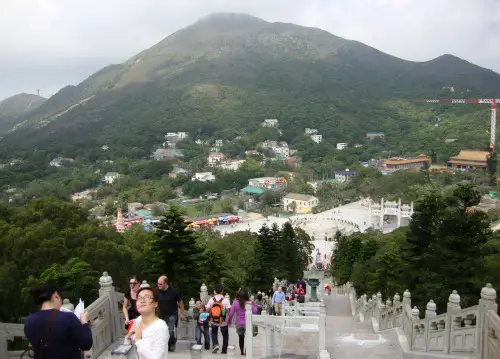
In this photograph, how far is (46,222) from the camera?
1349 centimetres

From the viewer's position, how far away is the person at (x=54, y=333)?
10.3ft

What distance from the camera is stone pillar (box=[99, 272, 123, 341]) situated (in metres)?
5.96

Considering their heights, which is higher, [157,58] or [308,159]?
[157,58]

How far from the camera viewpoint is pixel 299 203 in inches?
2028

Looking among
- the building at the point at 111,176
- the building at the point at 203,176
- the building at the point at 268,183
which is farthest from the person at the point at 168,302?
the building at the point at 111,176

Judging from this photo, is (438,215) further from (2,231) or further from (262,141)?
(262,141)

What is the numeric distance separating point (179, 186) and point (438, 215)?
5499cm

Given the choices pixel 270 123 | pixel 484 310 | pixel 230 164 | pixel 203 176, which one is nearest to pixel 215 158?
pixel 230 164

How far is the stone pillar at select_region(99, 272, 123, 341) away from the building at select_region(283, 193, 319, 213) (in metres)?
45.3

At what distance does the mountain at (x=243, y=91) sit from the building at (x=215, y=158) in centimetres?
1625

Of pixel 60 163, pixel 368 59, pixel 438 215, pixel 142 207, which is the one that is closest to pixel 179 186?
pixel 142 207

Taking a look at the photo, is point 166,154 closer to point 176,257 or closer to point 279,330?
point 176,257

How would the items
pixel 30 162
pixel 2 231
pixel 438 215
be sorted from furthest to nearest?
1. pixel 30 162
2. pixel 2 231
3. pixel 438 215

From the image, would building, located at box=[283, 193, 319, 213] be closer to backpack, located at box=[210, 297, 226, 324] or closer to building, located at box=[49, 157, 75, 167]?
backpack, located at box=[210, 297, 226, 324]
